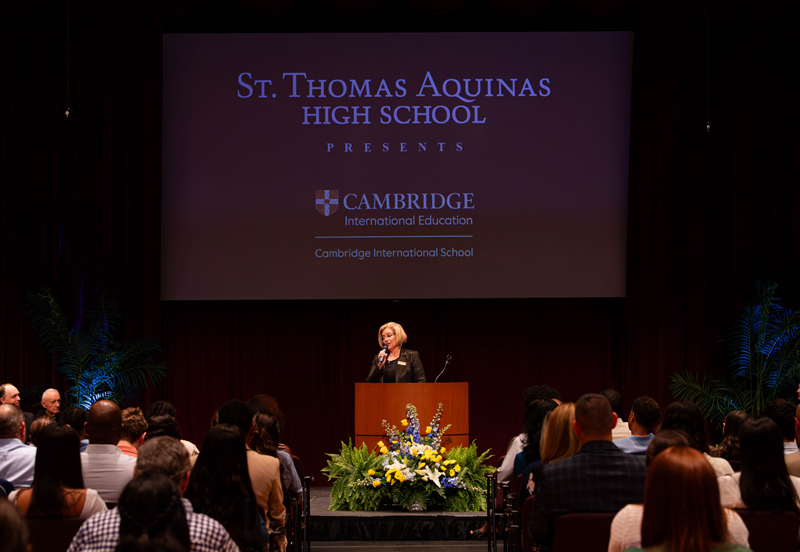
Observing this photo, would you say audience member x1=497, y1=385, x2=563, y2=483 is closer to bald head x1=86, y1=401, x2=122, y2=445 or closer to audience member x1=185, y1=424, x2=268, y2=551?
audience member x1=185, y1=424, x2=268, y2=551

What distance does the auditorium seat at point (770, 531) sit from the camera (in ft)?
8.55

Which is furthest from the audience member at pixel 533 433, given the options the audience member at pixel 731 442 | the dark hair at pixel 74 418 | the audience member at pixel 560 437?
the dark hair at pixel 74 418

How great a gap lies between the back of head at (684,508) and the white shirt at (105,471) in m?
2.22

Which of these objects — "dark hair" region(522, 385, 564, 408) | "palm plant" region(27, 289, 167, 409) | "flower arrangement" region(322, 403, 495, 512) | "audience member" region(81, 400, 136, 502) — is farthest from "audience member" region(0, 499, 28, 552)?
"palm plant" region(27, 289, 167, 409)

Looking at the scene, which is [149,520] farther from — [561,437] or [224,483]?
[561,437]

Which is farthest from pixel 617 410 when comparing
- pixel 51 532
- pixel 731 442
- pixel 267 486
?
pixel 51 532

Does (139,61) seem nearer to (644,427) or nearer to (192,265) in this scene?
(192,265)

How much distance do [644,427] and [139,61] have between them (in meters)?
5.90

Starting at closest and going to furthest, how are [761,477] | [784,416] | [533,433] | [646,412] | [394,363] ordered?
[761,477]
[784,416]
[646,412]
[533,433]
[394,363]

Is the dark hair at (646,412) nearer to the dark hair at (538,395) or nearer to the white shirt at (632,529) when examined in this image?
the dark hair at (538,395)

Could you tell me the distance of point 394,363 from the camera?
6.45 meters

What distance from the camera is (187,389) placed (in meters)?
8.19

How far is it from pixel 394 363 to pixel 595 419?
366 centimetres

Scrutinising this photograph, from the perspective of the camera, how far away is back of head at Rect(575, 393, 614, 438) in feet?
9.43
